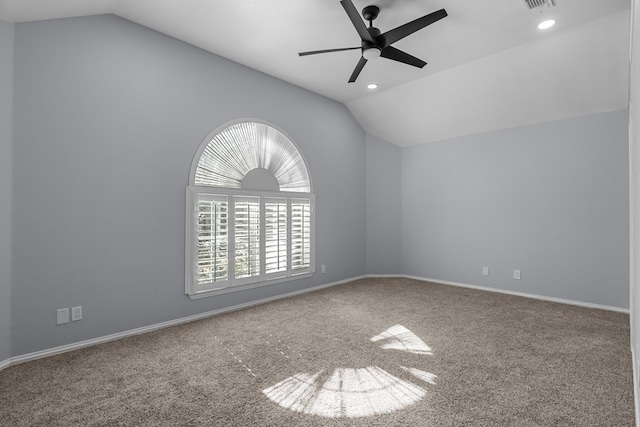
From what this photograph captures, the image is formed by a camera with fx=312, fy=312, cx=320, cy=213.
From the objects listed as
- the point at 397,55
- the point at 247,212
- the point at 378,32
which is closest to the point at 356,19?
the point at 378,32

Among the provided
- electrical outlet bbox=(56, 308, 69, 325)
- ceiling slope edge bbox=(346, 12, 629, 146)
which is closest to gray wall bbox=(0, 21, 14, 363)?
electrical outlet bbox=(56, 308, 69, 325)

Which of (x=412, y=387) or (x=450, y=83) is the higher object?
(x=450, y=83)

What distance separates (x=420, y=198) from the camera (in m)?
5.46

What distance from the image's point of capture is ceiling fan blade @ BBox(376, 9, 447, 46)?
247 centimetres

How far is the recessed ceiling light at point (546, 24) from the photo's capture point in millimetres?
2969

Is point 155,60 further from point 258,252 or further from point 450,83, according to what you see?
point 450,83

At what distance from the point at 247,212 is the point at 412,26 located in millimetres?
2606

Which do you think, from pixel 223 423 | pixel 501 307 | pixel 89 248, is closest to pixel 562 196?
pixel 501 307

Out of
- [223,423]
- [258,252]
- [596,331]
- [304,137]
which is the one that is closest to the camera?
[223,423]

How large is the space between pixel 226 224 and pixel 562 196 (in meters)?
4.26

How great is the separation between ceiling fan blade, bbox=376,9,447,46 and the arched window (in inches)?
77.3

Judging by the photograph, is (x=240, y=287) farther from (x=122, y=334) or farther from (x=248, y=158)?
(x=248, y=158)

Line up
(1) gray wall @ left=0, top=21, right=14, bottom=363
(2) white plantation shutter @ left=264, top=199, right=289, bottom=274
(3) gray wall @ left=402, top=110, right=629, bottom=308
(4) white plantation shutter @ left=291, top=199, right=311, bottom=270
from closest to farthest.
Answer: (1) gray wall @ left=0, top=21, right=14, bottom=363 → (3) gray wall @ left=402, top=110, right=629, bottom=308 → (2) white plantation shutter @ left=264, top=199, right=289, bottom=274 → (4) white plantation shutter @ left=291, top=199, right=311, bottom=270

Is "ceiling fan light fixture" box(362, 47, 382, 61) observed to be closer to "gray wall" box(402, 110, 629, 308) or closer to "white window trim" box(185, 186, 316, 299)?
"white window trim" box(185, 186, 316, 299)
